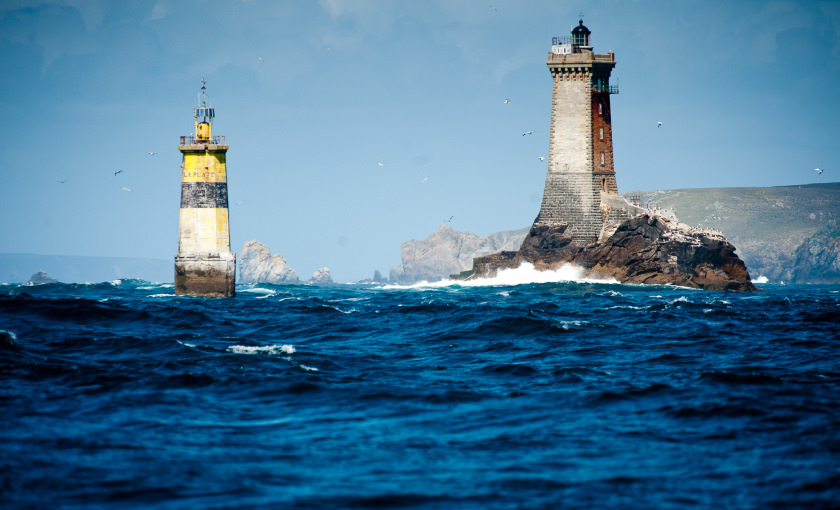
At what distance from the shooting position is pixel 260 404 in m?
15.5

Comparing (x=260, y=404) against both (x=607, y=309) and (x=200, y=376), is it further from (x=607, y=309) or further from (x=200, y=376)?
(x=607, y=309)

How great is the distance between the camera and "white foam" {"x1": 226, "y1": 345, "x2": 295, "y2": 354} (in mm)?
21922

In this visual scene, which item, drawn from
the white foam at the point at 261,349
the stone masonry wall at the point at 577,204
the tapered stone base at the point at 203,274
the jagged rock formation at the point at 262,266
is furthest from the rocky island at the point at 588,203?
the jagged rock formation at the point at 262,266

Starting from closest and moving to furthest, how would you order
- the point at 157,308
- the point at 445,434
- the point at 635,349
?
1. the point at 445,434
2. the point at 635,349
3. the point at 157,308

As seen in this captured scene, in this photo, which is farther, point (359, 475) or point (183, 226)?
point (183, 226)

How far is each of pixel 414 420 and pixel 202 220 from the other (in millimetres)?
31010

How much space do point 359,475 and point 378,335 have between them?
16739 millimetres

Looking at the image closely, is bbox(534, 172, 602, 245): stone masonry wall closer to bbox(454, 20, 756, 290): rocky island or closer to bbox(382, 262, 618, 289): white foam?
bbox(454, 20, 756, 290): rocky island

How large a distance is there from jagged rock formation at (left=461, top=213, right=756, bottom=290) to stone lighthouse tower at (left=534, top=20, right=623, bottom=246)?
1607 millimetres

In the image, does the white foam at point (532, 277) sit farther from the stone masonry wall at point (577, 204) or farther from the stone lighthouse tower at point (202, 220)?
the stone lighthouse tower at point (202, 220)

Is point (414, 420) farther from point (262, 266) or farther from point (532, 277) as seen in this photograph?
point (262, 266)

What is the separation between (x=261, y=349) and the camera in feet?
73.6

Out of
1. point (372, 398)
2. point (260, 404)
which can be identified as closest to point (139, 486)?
point (260, 404)

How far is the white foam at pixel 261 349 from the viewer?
21.9 m
